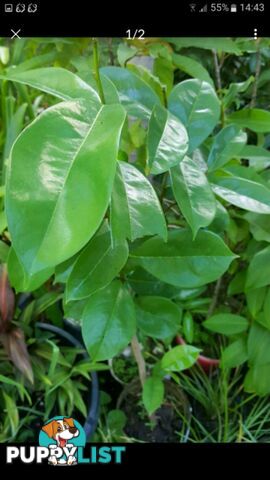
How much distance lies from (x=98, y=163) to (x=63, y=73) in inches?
4.9

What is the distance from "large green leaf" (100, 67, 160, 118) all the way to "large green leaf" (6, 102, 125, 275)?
0.20 meters

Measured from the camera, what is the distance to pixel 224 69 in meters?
0.97

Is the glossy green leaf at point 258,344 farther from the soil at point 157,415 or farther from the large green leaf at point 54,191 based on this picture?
the large green leaf at point 54,191

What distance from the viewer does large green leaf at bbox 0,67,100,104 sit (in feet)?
1.25

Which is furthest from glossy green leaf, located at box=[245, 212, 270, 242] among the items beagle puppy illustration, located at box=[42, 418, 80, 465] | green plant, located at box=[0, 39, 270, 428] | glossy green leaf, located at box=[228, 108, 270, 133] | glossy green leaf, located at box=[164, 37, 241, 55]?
beagle puppy illustration, located at box=[42, 418, 80, 465]

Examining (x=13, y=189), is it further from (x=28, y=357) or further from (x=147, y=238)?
(x=28, y=357)

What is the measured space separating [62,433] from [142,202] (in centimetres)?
34

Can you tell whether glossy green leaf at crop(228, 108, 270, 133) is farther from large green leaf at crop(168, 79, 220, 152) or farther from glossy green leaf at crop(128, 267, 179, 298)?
glossy green leaf at crop(128, 267, 179, 298)

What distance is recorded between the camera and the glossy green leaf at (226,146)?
0.57 meters
